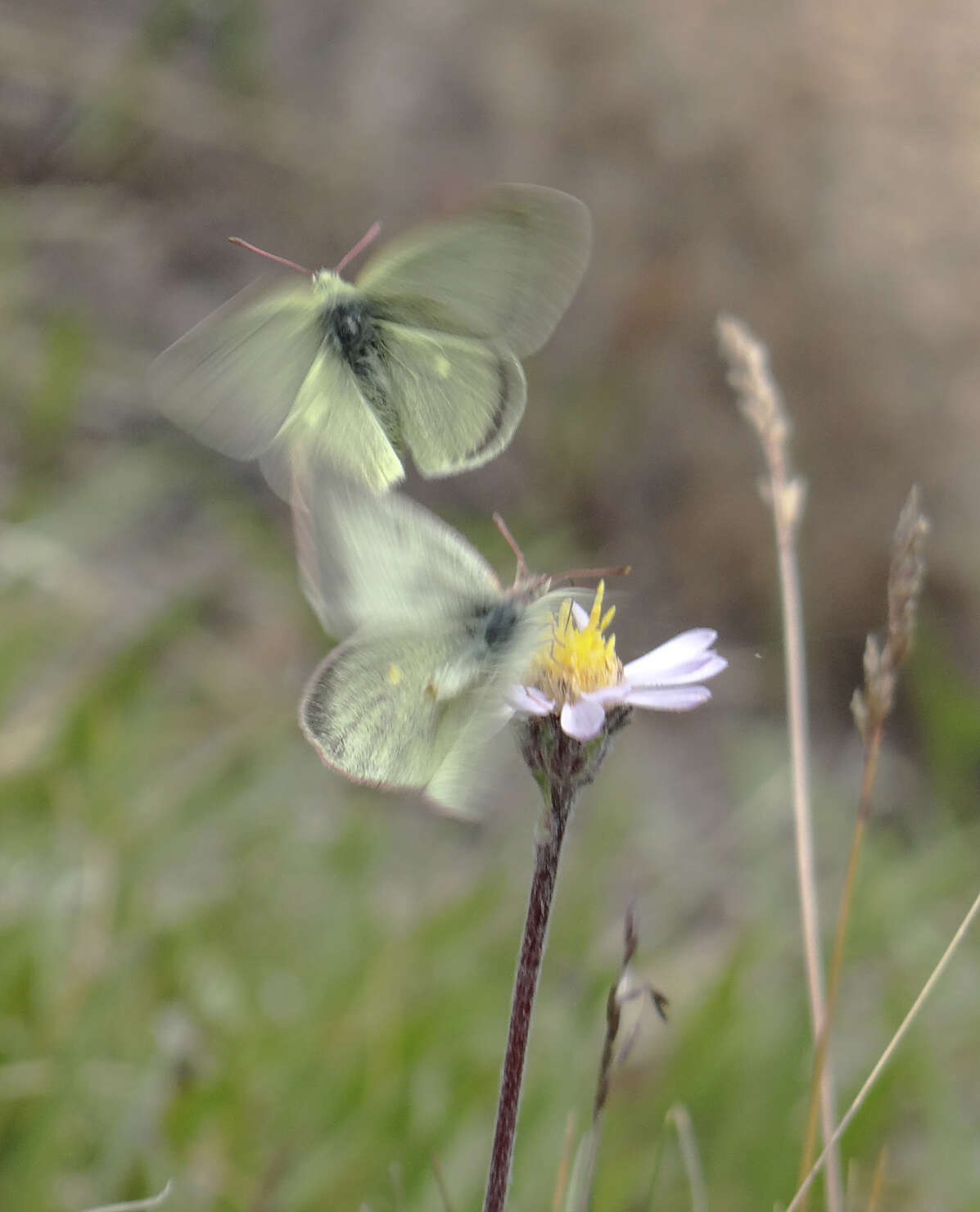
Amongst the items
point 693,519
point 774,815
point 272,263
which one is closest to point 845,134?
point 693,519

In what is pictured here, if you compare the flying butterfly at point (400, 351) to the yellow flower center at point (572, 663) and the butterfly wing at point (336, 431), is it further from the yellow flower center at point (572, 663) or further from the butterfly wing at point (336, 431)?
the yellow flower center at point (572, 663)

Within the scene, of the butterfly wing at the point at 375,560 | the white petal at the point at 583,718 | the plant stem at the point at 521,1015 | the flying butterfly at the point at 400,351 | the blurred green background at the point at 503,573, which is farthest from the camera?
the blurred green background at the point at 503,573

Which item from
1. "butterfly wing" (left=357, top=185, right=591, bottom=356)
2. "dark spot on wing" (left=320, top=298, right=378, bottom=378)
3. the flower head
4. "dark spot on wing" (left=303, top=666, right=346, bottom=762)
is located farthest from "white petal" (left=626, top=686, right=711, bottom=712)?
"dark spot on wing" (left=320, top=298, right=378, bottom=378)

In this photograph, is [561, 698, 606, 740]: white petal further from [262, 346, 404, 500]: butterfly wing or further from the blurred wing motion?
[262, 346, 404, 500]: butterfly wing

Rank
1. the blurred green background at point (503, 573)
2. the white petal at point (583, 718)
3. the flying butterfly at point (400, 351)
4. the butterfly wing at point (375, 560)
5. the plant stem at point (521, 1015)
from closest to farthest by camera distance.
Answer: the plant stem at point (521, 1015) → the white petal at point (583, 718) → the butterfly wing at point (375, 560) → the flying butterfly at point (400, 351) → the blurred green background at point (503, 573)

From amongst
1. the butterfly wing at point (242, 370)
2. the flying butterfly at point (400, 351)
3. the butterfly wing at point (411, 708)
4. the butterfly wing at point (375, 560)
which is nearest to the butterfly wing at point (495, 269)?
the flying butterfly at point (400, 351)

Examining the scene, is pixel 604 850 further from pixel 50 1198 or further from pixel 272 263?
pixel 272 263
